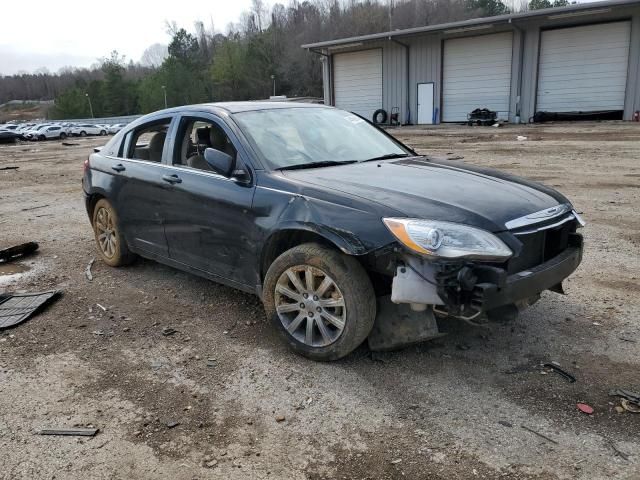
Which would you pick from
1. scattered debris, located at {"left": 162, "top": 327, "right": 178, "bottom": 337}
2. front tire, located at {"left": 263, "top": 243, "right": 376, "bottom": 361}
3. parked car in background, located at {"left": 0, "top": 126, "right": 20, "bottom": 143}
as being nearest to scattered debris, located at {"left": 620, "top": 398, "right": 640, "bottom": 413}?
front tire, located at {"left": 263, "top": 243, "right": 376, "bottom": 361}

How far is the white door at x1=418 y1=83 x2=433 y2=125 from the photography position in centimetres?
3162

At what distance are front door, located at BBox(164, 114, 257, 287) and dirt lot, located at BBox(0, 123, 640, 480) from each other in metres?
0.51

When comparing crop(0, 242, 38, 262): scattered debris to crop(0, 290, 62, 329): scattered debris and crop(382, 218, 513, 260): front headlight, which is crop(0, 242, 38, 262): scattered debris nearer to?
crop(0, 290, 62, 329): scattered debris

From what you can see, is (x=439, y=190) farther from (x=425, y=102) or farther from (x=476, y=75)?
(x=425, y=102)

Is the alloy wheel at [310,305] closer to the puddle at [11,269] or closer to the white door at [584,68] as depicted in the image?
the puddle at [11,269]

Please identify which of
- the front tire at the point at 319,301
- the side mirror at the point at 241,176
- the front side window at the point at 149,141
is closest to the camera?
the front tire at the point at 319,301

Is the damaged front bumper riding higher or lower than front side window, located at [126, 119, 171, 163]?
lower

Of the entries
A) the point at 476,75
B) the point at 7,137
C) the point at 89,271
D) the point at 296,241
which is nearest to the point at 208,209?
the point at 296,241

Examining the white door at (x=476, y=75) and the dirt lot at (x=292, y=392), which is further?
the white door at (x=476, y=75)

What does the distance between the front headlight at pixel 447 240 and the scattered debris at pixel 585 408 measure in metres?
0.92

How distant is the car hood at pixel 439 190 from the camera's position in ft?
10.6

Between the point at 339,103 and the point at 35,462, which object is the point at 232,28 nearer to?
the point at 339,103

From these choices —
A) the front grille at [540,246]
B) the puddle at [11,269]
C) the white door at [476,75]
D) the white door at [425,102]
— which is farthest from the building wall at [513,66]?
the puddle at [11,269]

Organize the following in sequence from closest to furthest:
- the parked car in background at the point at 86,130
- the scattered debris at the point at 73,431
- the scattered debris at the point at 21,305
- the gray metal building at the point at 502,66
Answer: the scattered debris at the point at 73,431, the scattered debris at the point at 21,305, the gray metal building at the point at 502,66, the parked car in background at the point at 86,130
